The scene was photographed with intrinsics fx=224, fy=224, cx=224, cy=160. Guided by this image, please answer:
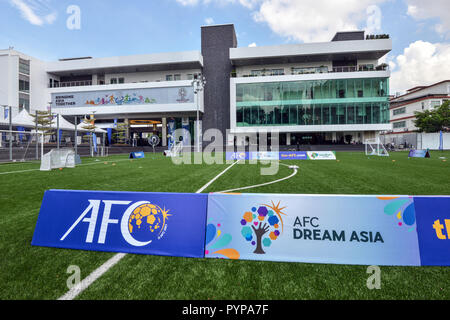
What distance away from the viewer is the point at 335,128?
39.5 meters

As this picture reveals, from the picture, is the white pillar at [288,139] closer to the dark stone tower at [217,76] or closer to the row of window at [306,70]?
the row of window at [306,70]

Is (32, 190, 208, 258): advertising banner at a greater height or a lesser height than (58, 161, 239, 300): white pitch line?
greater

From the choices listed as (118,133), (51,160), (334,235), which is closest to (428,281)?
(334,235)

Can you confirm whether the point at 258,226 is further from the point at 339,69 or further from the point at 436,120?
the point at 436,120

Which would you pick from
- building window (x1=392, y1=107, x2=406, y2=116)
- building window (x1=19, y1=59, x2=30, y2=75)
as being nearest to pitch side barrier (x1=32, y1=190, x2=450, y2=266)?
building window (x1=19, y1=59, x2=30, y2=75)

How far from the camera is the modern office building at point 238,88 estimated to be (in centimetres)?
3941

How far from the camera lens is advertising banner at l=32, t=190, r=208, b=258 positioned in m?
3.09

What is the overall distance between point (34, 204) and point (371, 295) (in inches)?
283

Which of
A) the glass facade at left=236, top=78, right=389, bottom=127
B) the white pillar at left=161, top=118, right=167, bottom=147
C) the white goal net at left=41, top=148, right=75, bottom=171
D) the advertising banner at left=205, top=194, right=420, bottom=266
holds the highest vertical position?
the glass facade at left=236, top=78, right=389, bottom=127

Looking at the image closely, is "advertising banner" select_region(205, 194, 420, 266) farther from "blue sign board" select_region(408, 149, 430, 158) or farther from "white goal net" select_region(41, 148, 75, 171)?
"blue sign board" select_region(408, 149, 430, 158)

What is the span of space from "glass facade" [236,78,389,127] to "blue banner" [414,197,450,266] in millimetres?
39312

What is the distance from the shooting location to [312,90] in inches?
1581

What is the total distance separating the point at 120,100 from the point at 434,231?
47473 mm

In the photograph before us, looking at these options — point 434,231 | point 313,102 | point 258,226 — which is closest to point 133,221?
point 258,226
